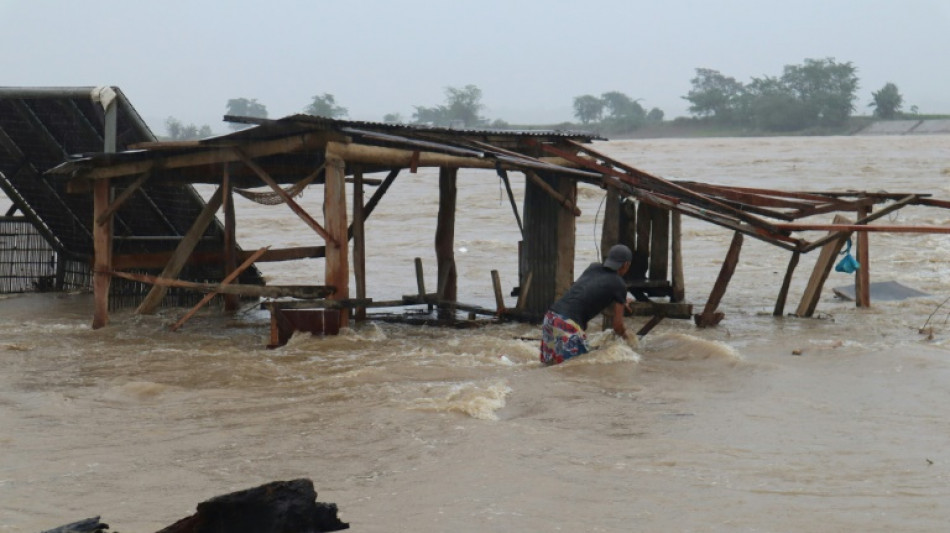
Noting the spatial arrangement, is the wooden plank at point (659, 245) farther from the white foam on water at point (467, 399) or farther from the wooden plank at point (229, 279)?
the white foam on water at point (467, 399)

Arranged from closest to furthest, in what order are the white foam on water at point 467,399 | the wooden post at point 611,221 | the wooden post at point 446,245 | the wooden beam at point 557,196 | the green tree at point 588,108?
1. the white foam on water at point 467,399
2. the wooden post at point 611,221
3. the wooden beam at point 557,196
4. the wooden post at point 446,245
5. the green tree at point 588,108

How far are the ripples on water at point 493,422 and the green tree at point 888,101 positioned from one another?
54.1m

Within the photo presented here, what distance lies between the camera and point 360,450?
255 inches

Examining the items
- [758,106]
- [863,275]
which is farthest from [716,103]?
[863,275]

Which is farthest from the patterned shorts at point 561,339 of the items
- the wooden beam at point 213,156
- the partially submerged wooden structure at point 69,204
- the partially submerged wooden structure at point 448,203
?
the partially submerged wooden structure at point 69,204

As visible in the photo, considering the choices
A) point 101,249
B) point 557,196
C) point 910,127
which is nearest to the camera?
point 557,196

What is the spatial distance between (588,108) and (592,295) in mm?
80405

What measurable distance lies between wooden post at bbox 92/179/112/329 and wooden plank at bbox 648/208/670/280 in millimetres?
5693

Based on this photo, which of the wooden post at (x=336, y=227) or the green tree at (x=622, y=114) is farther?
the green tree at (x=622, y=114)

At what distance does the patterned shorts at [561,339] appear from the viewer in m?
Answer: 8.67

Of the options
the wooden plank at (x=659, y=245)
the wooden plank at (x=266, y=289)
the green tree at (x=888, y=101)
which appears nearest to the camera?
the wooden plank at (x=266, y=289)

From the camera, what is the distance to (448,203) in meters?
12.5

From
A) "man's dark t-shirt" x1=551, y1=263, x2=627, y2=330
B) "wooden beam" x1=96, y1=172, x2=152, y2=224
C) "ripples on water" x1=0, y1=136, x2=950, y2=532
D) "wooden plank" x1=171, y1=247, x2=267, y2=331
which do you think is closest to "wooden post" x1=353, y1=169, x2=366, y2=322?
"ripples on water" x1=0, y1=136, x2=950, y2=532

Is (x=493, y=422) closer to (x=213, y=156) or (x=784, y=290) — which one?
(x=213, y=156)
